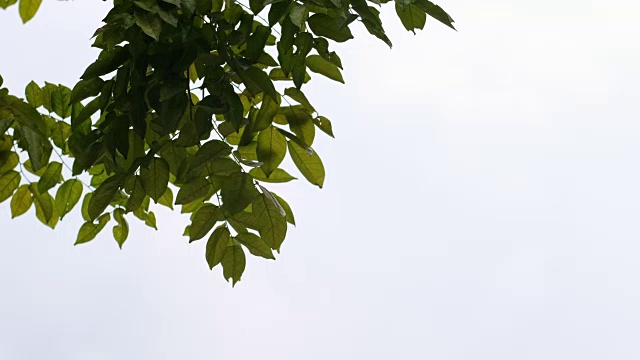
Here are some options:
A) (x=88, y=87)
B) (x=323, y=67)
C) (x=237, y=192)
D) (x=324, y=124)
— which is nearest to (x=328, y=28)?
(x=323, y=67)

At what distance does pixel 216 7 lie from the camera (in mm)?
1655

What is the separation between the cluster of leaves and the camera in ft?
4.93

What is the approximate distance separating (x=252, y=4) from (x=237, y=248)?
544 millimetres

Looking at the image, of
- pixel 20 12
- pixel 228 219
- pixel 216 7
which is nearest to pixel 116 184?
pixel 228 219

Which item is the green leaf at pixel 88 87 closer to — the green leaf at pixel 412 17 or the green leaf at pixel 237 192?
the green leaf at pixel 237 192

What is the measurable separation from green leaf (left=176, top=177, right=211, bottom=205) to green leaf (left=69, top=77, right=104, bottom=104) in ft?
0.77

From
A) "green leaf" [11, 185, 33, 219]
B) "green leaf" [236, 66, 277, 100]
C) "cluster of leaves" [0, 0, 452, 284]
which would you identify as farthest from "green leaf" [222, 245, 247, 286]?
"green leaf" [11, 185, 33, 219]

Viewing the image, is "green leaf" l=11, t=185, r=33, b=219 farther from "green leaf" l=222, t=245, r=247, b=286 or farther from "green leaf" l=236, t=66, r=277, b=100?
"green leaf" l=236, t=66, r=277, b=100

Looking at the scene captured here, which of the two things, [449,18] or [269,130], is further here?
[269,130]

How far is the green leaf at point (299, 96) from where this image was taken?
172cm

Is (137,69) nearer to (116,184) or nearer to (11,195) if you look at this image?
(116,184)

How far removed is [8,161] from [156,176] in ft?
1.60

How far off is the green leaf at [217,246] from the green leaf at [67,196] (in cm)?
40

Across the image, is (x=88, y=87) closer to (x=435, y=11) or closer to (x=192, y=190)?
(x=192, y=190)
